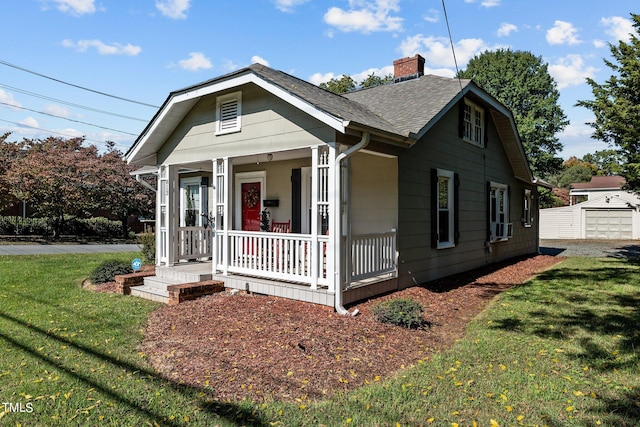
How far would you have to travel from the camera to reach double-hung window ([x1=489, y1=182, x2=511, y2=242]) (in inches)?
489

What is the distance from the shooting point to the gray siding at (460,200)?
26.4ft

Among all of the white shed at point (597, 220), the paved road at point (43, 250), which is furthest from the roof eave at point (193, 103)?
the white shed at point (597, 220)

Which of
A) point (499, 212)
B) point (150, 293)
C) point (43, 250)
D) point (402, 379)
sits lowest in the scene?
point (402, 379)

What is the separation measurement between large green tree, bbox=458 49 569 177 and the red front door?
2669 centimetres

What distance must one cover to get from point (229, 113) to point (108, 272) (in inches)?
180

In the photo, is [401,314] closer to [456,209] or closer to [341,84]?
[456,209]

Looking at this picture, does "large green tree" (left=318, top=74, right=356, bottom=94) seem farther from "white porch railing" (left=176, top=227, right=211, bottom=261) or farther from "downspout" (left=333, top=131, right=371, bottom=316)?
"downspout" (left=333, top=131, right=371, bottom=316)

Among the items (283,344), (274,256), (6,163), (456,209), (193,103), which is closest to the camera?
(283,344)

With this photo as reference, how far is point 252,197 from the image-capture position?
35.1 feet

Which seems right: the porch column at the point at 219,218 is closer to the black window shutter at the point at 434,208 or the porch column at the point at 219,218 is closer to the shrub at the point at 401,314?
the shrub at the point at 401,314

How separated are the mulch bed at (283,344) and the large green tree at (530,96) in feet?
94.2

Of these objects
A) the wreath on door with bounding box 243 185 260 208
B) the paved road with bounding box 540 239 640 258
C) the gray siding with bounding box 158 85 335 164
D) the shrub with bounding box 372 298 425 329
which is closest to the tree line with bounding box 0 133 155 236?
the wreath on door with bounding box 243 185 260 208

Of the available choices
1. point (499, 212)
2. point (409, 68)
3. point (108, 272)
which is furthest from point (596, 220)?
point (108, 272)

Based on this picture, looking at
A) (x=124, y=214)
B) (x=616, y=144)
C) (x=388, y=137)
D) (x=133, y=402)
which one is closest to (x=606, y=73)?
(x=616, y=144)
